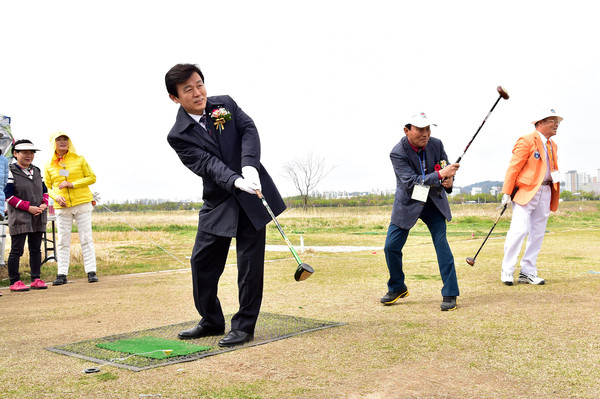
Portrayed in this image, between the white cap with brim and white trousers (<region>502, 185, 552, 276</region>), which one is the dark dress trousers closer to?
white trousers (<region>502, 185, 552, 276</region>)

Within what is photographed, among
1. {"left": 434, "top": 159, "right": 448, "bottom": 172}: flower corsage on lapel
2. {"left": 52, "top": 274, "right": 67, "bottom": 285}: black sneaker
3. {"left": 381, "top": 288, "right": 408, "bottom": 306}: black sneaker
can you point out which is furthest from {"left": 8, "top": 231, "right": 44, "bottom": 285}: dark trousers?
{"left": 434, "top": 159, "right": 448, "bottom": 172}: flower corsage on lapel

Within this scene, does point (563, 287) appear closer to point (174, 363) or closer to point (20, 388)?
point (174, 363)

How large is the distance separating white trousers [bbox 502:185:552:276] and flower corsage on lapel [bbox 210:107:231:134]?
4181 millimetres

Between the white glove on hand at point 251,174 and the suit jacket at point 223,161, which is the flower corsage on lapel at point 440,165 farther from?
the white glove on hand at point 251,174

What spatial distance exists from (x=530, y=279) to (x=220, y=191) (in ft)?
14.2

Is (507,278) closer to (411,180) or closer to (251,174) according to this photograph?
(411,180)

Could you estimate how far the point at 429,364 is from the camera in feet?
11.5

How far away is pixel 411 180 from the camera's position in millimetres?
5664

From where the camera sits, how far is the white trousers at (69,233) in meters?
8.48

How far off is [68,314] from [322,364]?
126 inches

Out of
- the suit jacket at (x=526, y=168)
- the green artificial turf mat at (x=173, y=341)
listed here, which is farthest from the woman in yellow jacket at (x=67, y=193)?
the suit jacket at (x=526, y=168)

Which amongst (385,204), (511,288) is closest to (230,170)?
(511,288)

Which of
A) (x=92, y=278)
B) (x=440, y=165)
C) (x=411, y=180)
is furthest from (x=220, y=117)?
(x=92, y=278)

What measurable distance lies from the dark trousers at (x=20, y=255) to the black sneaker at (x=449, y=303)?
18.1 ft
